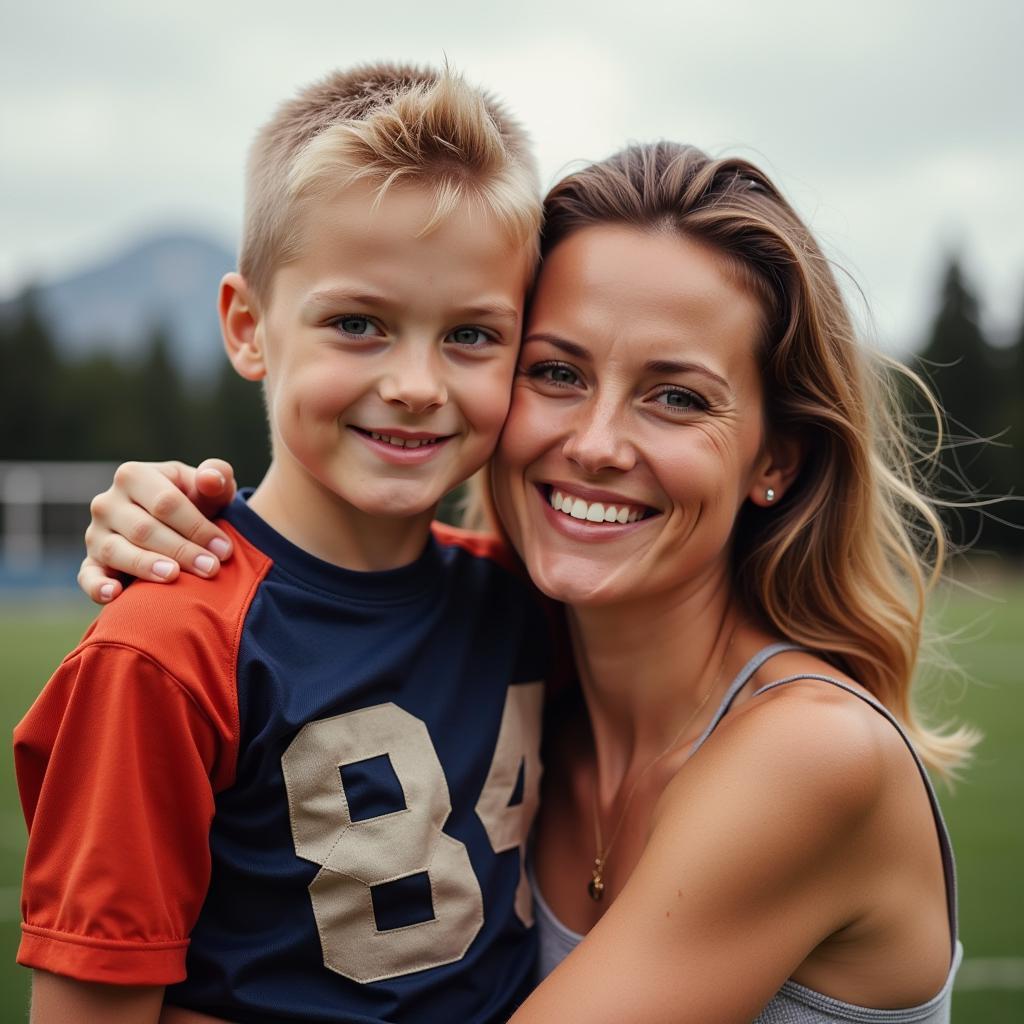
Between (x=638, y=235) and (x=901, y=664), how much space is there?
1069mm

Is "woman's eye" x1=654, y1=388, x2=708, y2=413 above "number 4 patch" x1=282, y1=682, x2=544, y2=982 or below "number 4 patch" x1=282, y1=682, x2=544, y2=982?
above

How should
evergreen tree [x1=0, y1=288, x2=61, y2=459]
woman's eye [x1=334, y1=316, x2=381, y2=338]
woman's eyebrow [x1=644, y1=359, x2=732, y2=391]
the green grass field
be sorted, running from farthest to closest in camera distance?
evergreen tree [x1=0, y1=288, x2=61, y2=459]
the green grass field
woman's eyebrow [x1=644, y1=359, x2=732, y2=391]
woman's eye [x1=334, y1=316, x2=381, y2=338]

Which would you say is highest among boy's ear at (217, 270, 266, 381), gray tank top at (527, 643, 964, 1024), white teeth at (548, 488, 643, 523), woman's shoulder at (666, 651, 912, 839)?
boy's ear at (217, 270, 266, 381)

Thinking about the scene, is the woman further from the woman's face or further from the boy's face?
the boy's face

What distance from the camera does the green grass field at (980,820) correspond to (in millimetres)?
4602

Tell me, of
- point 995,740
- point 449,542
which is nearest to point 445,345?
point 449,542

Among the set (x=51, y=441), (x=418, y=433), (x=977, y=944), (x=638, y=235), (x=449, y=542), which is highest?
(x=638, y=235)

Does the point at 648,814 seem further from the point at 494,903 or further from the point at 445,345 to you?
the point at 445,345

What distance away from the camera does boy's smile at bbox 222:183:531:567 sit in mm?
2105

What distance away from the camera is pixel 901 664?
258cm

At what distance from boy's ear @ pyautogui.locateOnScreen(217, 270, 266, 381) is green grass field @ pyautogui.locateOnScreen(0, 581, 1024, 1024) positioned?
5.43 ft


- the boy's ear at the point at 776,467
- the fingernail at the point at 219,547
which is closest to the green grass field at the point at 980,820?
the boy's ear at the point at 776,467

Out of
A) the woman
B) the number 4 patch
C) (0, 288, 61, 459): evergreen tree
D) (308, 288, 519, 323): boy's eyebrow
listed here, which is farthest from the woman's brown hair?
(0, 288, 61, 459): evergreen tree

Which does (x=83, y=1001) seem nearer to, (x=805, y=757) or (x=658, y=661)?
(x=805, y=757)
